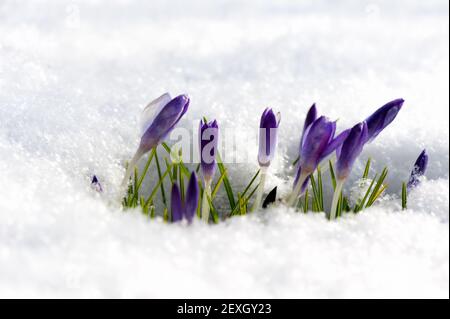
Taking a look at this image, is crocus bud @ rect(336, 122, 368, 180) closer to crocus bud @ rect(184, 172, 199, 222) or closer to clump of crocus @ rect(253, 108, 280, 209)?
clump of crocus @ rect(253, 108, 280, 209)

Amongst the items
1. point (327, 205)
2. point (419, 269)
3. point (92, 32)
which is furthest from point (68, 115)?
point (92, 32)

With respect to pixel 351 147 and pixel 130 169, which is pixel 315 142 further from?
pixel 130 169

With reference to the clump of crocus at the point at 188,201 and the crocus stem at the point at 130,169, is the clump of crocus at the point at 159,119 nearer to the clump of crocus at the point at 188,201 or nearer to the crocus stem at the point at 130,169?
the crocus stem at the point at 130,169

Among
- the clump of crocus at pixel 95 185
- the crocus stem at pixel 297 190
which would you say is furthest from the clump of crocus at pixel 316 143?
the clump of crocus at pixel 95 185

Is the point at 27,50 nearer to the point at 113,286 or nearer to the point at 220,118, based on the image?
the point at 220,118

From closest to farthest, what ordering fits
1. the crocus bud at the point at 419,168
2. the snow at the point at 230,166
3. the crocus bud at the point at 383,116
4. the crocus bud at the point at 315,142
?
the snow at the point at 230,166, the crocus bud at the point at 315,142, the crocus bud at the point at 383,116, the crocus bud at the point at 419,168

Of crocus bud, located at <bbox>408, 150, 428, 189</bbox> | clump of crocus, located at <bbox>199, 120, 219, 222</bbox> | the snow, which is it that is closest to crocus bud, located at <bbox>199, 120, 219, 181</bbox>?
clump of crocus, located at <bbox>199, 120, 219, 222</bbox>
